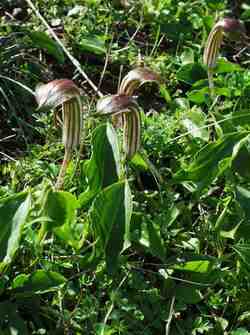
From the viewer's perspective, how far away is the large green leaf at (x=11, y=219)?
157cm

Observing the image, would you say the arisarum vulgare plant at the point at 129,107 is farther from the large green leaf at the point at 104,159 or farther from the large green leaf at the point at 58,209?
the large green leaf at the point at 58,209

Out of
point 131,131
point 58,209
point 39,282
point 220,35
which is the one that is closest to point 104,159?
point 131,131

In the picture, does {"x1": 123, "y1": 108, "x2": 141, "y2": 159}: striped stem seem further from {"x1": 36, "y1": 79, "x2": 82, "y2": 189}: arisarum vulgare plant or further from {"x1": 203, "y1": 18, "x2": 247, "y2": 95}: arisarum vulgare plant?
{"x1": 203, "y1": 18, "x2": 247, "y2": 95}: arisarum vulgare plant

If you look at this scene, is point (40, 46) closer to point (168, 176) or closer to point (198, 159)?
point (168, 176)

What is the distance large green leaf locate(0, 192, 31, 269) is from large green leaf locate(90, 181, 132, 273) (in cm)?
15

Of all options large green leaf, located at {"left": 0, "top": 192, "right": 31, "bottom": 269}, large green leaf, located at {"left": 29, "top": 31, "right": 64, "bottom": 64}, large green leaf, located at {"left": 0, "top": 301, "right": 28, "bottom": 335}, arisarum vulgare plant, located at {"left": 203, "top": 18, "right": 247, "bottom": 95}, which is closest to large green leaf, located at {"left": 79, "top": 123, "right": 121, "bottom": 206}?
large green leaf, located at {"left": 0, "top": 192, "right": 31, "bottom": 269}

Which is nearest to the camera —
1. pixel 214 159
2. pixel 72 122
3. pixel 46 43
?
pixel 72 122

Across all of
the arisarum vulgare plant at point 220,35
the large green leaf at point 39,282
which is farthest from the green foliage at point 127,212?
the arisarum vulgare plant at point 220,35

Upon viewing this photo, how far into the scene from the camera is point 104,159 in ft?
5.79

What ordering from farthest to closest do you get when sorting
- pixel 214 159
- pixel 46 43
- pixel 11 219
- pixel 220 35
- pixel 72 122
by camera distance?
pixel 46 43 < pixel 220 35 < pixel 214 159 < pixel 72 122 < pixel 11 219

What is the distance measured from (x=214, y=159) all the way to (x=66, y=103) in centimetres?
41

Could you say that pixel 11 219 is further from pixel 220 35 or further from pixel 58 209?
pixel 220 35

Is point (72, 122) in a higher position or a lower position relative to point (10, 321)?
higher

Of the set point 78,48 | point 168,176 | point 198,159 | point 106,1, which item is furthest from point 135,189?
point 106,1
